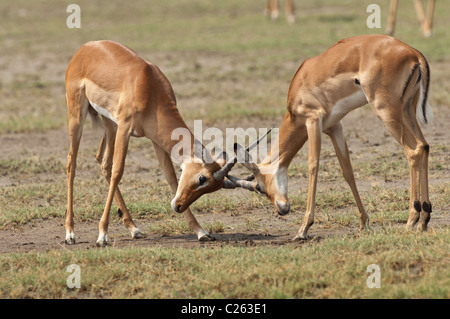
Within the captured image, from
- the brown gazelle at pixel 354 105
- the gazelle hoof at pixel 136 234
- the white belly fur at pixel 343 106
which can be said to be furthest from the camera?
the gazelle hoof at pixel 136 234

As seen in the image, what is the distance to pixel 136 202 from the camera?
25.9 feet

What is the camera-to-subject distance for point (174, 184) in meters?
6.87

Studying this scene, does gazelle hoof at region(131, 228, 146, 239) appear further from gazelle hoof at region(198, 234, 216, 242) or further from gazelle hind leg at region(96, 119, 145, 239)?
gazelle hoof at region(198, 234, 216, 242)

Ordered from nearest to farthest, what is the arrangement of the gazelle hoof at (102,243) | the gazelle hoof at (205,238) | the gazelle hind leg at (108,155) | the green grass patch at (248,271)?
the green grass patch at (248,271) → the gazelle hoof at (102,243) → the gazelle hoof at (205,238) → the gazelle hind leg at (108,155)

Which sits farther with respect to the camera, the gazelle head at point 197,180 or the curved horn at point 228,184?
the curved horn at point 228,184

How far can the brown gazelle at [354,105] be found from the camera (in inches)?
243

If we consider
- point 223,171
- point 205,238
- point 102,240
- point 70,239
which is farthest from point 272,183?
point 70,239

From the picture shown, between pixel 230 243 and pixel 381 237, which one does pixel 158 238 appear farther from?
pixel 381 237

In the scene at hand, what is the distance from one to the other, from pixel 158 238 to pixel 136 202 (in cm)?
106

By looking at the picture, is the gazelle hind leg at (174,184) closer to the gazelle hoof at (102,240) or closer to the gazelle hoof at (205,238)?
the gazelle hoof at (205,238)

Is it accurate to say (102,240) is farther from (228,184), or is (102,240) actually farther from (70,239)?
(228,184)

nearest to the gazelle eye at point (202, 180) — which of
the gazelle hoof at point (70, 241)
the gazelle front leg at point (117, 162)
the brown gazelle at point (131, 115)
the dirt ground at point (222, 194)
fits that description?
the brown gazelle at point (131, 115)

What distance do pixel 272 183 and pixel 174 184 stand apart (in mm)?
911

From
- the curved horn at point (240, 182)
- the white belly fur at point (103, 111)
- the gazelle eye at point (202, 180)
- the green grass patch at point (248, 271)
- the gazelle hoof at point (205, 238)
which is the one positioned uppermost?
the white belly fur at point (103, 111)
